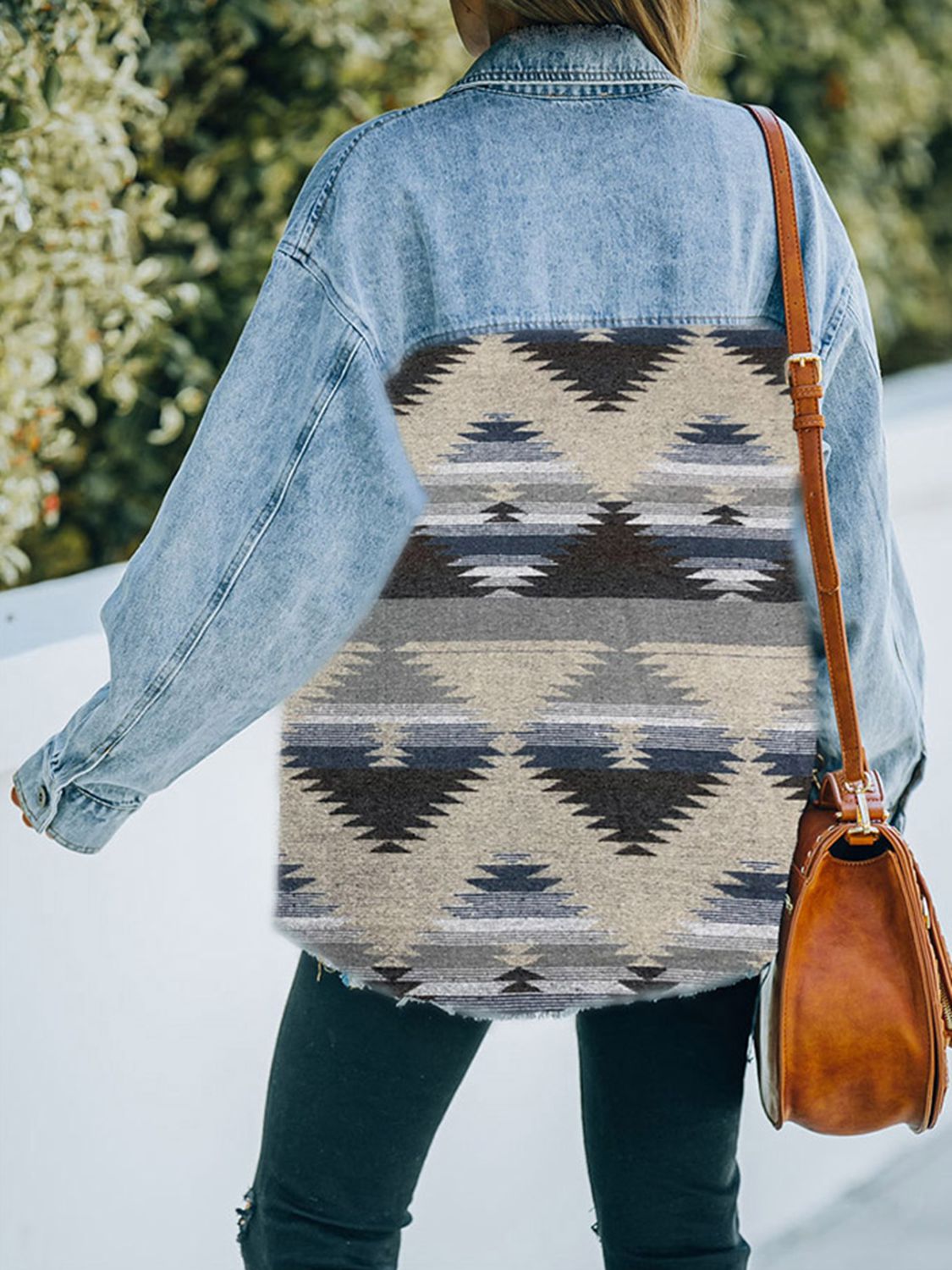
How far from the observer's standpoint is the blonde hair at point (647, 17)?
133cm

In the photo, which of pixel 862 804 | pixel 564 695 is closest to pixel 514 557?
pixel 564 695

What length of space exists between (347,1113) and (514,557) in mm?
503

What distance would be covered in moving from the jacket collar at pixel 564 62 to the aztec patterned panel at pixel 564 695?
0.68 feet

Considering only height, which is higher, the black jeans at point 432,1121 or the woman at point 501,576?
the woman at point 501,576

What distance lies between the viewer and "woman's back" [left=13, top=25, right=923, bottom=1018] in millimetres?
1253

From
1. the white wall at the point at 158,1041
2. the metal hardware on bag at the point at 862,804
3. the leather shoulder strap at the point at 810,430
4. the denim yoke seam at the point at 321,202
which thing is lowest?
the white wall at the point at 158,1041

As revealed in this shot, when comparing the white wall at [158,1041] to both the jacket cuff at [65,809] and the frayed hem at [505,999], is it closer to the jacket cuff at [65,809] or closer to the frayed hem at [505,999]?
the jacket cuff at [65,809]

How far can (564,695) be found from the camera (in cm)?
132

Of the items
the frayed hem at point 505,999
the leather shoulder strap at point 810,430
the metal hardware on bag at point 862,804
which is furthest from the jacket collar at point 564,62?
the frayed hem at point 505,999

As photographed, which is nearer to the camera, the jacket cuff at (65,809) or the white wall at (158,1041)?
the jacket cuff at (65,809)

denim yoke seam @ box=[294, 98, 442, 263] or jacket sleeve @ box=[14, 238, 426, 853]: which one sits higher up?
denim yoke seam @ box=[294, 98, 442, 263]

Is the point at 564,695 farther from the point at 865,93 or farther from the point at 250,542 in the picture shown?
the point at 865,93

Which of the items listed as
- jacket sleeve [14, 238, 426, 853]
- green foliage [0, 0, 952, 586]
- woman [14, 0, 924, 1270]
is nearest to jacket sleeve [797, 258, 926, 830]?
woman [14, 0, 924, 1270]

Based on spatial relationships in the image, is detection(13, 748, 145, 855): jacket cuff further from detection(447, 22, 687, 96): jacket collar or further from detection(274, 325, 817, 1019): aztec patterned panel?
detection(447, 22, 687, 96): jacket collar
